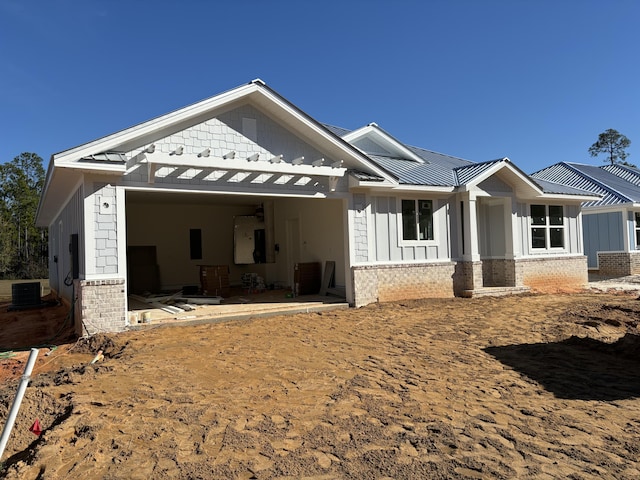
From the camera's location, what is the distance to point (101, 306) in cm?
873

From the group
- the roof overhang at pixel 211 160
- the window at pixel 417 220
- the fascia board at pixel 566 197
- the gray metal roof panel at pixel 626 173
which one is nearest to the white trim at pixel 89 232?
the roof overhang at pixel 211 160

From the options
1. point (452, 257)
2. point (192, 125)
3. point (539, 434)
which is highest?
point (192, 125)

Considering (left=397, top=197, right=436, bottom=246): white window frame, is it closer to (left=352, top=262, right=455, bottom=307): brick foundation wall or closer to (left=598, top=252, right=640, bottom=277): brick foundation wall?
(left=352, top=262, right=455, bottom=307): brick foundation wall

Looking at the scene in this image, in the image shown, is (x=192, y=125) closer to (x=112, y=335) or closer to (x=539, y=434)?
(x=112, y=335)

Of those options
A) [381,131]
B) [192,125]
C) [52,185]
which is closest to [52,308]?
[52,185]

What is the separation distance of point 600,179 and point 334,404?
24897 mm

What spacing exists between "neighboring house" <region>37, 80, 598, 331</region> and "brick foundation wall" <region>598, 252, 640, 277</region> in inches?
225

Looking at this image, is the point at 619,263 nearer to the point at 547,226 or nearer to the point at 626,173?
the point at 547,226

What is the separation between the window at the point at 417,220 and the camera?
43.0 ft

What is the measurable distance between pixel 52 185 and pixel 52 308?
235 inches

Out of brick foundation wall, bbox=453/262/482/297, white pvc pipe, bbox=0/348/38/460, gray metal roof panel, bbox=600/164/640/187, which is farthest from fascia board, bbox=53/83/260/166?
gray metal roof panel, bbox=600/164/640/187

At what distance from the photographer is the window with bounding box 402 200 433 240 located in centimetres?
1309

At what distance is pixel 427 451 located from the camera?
384 centimetres

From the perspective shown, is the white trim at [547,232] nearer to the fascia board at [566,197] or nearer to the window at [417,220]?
the fascia board at [566,197]
